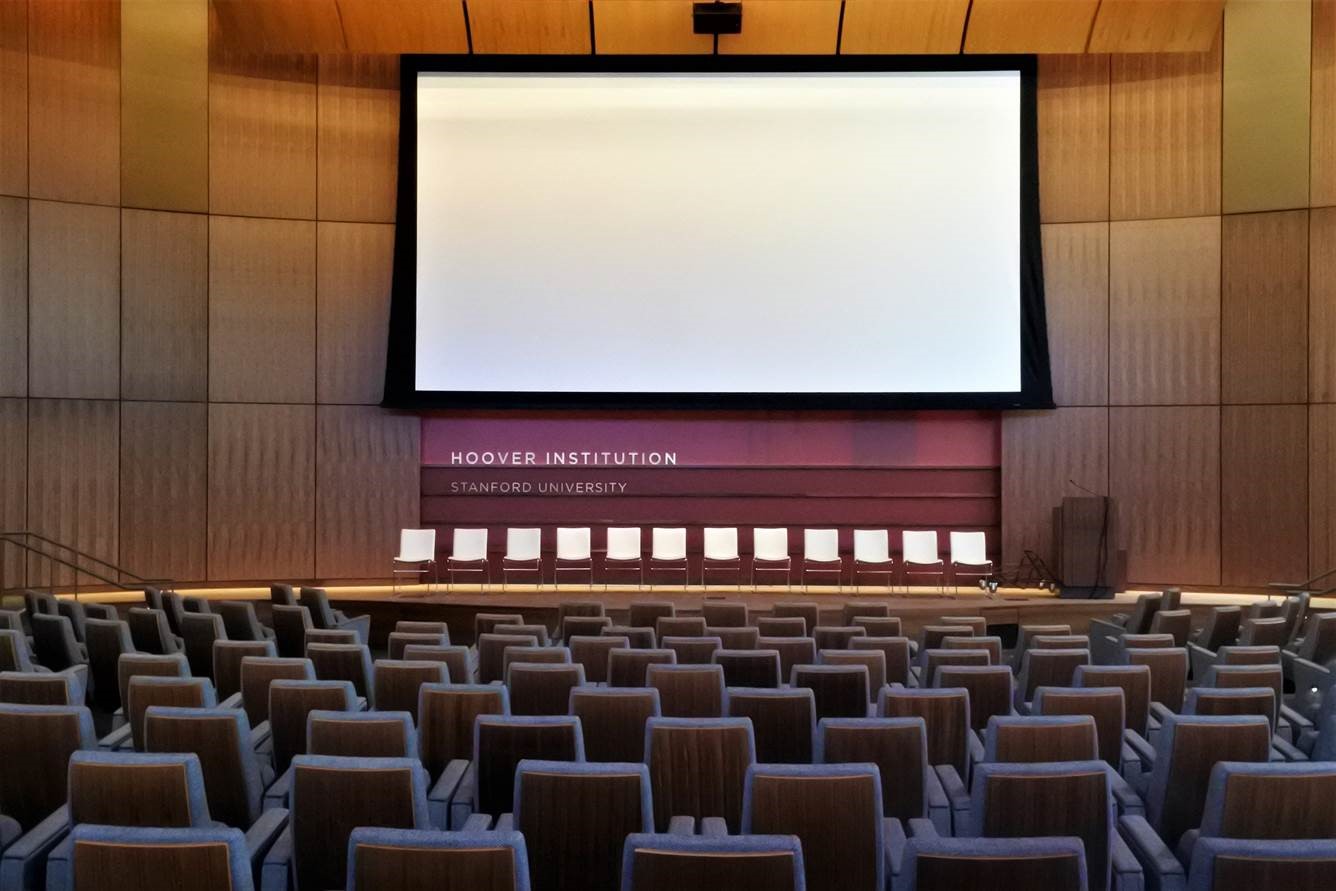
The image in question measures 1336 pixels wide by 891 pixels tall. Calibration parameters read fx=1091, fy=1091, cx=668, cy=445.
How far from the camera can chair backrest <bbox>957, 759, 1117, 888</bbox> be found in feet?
9.40

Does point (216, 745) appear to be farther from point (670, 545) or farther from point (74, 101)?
point (74, 101)

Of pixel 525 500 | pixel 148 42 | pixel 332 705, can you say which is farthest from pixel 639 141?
pixel 332 705

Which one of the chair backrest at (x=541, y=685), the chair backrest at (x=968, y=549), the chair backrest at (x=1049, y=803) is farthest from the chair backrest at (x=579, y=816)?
the chair backrest at (x=968, y=549)

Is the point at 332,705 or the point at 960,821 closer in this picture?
the point at 960,821

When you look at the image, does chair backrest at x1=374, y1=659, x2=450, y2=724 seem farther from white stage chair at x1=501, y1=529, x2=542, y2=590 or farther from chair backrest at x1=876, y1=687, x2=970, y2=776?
white stage chair at x1=501, y1=529, x2=542, y2=590

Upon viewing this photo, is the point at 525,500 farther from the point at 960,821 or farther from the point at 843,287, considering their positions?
the point at 960,821

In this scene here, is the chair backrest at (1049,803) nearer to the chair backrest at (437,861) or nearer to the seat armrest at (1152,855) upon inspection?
the seat armrest at (1152,855)

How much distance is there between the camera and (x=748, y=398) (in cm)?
1187

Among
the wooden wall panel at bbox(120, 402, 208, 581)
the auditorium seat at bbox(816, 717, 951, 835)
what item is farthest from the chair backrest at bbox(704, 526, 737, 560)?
the auditorium seat at bbox(816, 717, 951, 835)

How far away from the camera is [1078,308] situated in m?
12.0

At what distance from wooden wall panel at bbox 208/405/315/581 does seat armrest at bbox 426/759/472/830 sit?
29.0ft

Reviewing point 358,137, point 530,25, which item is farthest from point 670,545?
point 530,25

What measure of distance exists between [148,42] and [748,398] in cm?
737

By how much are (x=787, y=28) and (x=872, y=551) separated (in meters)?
5.75
